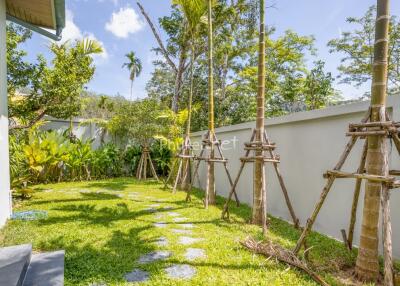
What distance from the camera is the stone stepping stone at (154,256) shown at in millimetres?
3343

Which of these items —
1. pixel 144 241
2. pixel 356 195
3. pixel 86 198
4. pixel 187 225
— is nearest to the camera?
pixel 356 195

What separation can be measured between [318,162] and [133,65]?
74.0 feet

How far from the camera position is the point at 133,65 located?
80.1 ft

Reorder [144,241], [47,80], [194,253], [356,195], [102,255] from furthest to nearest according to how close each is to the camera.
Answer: [47,80] → [144,241] → [194,253] → [102,255] → [356,195]

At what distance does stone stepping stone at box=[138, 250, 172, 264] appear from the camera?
3343 millimetres

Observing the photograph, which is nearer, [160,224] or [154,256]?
[154,256]

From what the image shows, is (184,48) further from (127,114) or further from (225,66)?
(225,66)

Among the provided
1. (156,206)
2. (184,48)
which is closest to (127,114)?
(184,48)

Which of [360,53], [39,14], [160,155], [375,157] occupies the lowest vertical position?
[160,155]

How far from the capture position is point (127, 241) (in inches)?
158

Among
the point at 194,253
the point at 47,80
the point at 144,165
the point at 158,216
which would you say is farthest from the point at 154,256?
the point at 144,165

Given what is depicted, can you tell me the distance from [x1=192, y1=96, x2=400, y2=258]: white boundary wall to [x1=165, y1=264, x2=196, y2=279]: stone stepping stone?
2386 mm

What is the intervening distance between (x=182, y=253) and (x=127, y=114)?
336 inches

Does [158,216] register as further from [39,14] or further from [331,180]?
[39,14]
